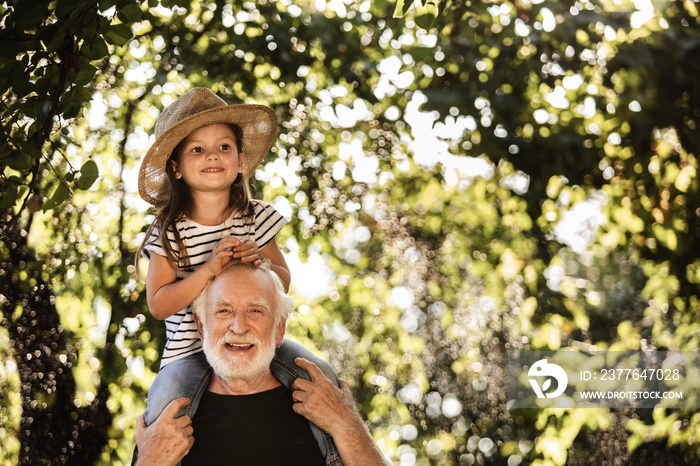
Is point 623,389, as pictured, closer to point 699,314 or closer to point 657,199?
point 699,314

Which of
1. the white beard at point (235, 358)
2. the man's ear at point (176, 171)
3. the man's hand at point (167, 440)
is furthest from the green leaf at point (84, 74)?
the man's hand at point (167, 440)

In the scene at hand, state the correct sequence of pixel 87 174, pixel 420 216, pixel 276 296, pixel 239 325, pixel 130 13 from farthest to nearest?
pixel 420 216 → pixel 276 296 → pixel 239 325 → pixel 130 13 → pixel 87 174

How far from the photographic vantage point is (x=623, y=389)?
392cm

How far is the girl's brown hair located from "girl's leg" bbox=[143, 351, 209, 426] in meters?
0.29

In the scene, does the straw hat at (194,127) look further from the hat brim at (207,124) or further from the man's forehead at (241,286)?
the man's forehead at (241,286)

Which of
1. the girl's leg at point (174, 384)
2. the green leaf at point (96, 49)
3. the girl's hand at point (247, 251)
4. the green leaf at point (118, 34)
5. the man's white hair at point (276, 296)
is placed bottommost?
the girl's leg at point (174, 384)

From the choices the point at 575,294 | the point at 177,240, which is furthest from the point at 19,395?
the point at 575,294

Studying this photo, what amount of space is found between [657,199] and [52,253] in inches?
128

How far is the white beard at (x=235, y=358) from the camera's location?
1.91m

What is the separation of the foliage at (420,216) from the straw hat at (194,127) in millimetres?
1312

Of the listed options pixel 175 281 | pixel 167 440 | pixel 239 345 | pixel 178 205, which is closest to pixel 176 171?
pixel 178 205

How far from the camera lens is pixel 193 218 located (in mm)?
2055

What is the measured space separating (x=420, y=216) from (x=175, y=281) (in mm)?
2346

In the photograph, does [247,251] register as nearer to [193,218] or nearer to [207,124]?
[193,218]
